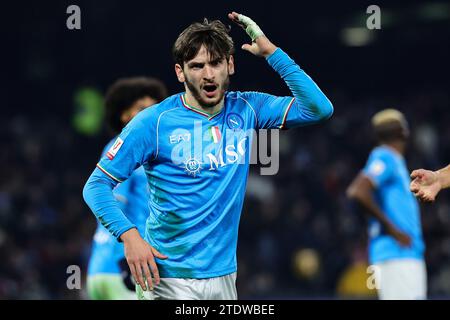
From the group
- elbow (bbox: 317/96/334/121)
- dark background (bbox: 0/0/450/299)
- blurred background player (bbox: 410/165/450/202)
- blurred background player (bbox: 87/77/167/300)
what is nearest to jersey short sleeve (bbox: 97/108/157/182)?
elbow (bbox: 317/96/334/121)

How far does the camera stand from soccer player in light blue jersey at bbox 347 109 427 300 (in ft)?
24.9

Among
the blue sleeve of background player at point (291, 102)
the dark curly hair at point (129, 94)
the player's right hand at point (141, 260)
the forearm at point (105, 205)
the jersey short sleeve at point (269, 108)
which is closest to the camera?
the player's right hand at point (141, 260)

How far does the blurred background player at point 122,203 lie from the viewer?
618cm

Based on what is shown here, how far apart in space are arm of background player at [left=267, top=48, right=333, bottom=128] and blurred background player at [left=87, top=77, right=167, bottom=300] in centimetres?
184

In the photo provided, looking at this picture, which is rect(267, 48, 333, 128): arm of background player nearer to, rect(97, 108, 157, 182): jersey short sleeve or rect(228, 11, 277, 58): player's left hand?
rect(228, 11, 277, 58): player's left hand

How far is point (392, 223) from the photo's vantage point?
303 inches

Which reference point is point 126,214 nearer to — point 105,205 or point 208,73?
point 105,205

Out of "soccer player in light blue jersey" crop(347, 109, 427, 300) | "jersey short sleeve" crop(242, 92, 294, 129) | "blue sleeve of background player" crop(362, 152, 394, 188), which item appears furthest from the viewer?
"blue sleeve of background player" crop(362, 152, 394, 188)

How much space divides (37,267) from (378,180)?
7060 mm

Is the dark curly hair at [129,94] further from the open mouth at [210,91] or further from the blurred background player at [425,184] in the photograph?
the blurred background player at [425,184]

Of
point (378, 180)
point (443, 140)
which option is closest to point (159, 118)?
point (378, 180)

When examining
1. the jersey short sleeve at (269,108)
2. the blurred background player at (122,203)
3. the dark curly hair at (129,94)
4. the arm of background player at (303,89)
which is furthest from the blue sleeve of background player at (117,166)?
the dark curly hair at (129,94)
